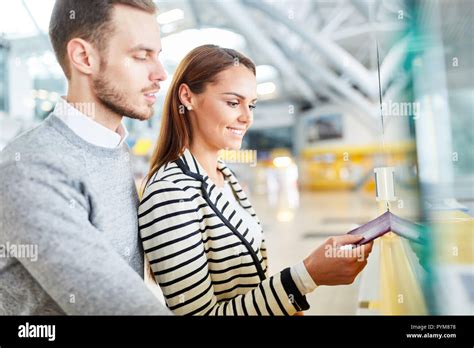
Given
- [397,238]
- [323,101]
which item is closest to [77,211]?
[397,238]

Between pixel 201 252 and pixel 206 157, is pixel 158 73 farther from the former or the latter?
pixel 201 252

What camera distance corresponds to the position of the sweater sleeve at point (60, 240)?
2.23 ft

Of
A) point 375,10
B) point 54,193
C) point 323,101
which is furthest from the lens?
point 323,101

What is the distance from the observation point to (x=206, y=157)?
3.04 feet

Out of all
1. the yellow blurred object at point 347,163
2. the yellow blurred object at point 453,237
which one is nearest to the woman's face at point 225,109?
the yellow blurred object at point 347,163

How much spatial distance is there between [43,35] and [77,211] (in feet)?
1.48

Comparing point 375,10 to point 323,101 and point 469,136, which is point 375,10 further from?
point 323,101

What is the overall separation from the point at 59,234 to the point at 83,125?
242 mm

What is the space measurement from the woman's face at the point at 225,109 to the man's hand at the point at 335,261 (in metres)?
0.32

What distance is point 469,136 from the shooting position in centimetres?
81

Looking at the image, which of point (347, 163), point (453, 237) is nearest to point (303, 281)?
point (453, 237)

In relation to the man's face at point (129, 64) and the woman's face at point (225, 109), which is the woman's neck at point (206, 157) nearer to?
the woman's face at point (225, 109)

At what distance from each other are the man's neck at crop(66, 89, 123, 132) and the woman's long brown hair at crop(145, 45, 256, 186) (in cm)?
13

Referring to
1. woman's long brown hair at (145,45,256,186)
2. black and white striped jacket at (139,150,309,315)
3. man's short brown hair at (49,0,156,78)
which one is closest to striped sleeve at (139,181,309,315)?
black and white striped jacket at (139,150,309,315)
